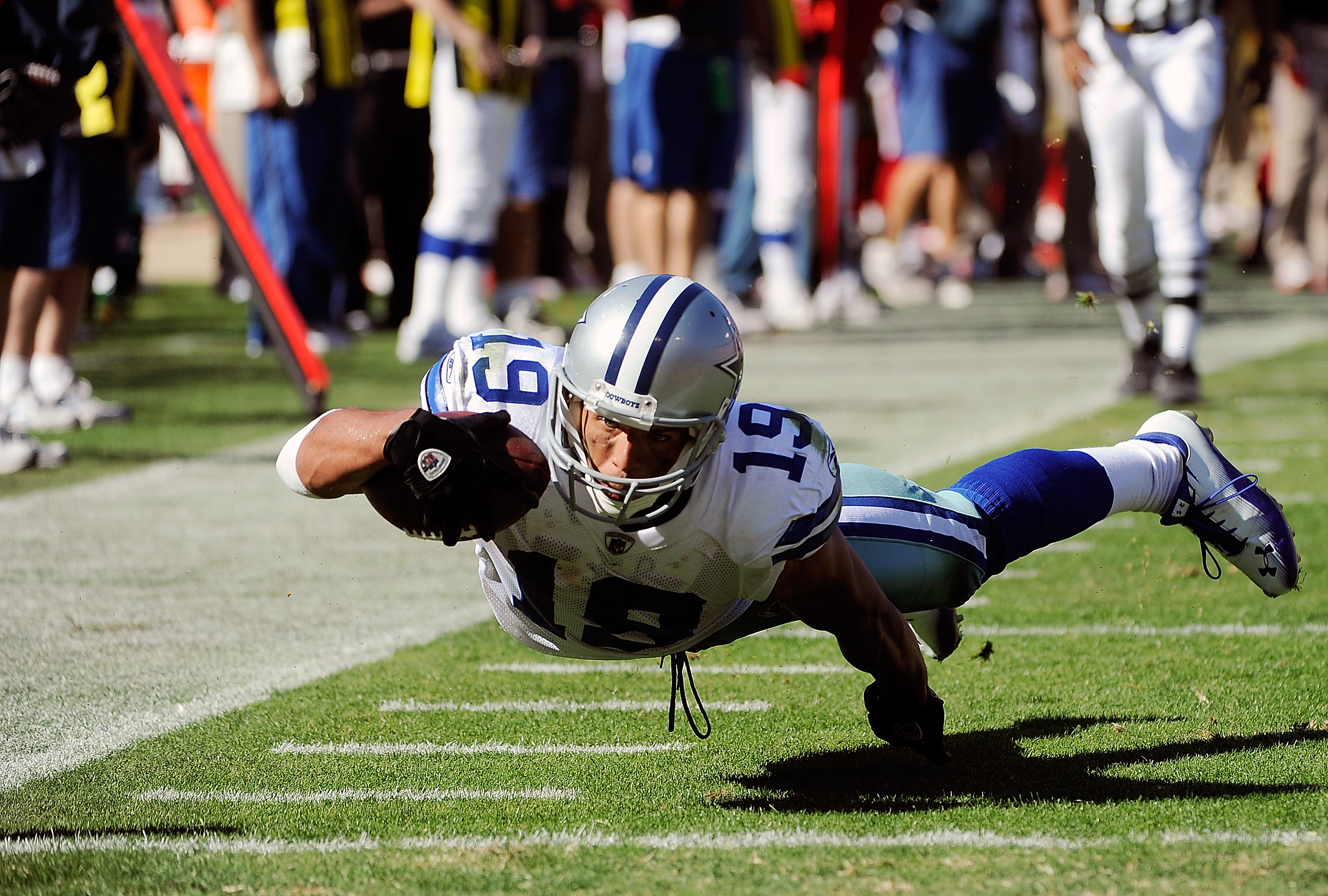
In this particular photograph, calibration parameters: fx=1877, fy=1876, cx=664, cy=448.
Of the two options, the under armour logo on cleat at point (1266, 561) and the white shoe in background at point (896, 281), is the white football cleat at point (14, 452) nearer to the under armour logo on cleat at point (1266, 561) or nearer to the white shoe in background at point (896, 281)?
the under armour logo on cleat at point (1266, 561)

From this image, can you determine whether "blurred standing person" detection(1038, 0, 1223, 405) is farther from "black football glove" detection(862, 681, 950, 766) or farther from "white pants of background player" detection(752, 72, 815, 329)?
"black football glove" detection(862, 681, 950, 766)

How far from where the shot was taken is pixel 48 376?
248 inches

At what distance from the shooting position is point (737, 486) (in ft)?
8.61

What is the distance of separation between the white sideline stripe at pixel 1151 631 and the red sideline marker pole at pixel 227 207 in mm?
3085

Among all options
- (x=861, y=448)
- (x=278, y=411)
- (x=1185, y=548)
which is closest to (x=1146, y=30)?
(x=861, y=448)

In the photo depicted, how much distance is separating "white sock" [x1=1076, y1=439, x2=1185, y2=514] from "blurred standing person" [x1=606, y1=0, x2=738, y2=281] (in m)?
5.14

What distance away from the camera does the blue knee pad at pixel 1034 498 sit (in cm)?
318

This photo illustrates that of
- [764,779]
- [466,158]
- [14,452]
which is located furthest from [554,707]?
[466,158]

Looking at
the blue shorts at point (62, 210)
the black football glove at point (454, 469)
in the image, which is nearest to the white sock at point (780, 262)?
the blue shorts at point (62, 210)

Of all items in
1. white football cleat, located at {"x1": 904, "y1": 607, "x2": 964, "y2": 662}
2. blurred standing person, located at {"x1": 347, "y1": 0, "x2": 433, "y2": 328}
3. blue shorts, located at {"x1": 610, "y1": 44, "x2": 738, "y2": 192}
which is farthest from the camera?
blurred standing person, located at {"x1": 347, "y1": 0, "x2": 433, "y2": 328}

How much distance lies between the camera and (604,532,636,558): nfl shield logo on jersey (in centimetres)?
264

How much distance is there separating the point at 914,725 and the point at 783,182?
693cm

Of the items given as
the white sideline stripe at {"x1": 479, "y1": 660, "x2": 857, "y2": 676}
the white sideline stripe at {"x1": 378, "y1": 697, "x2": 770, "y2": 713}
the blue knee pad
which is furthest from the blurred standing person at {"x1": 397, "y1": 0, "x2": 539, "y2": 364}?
the blue knee pad

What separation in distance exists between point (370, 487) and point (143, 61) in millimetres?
4241
